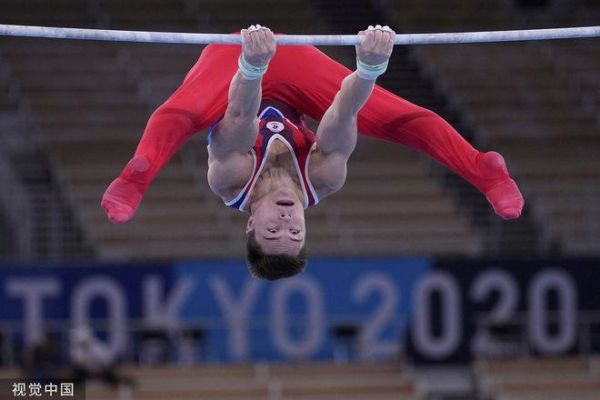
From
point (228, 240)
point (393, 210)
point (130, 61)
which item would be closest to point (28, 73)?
point (130, 61)

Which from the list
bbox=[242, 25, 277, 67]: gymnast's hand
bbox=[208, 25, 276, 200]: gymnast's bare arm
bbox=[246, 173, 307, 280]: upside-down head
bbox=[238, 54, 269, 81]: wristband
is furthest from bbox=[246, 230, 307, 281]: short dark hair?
bbox=[242, 25, 277, 67]: gymnast's hand

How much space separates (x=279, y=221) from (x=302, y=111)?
869mm

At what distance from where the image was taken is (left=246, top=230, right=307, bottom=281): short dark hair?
230 inches

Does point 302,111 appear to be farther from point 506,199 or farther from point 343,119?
point 506,199

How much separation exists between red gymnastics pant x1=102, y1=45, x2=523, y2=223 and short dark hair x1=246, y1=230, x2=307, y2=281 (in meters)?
0.55

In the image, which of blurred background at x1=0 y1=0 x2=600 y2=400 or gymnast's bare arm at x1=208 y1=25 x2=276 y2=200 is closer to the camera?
gymnast's bare arm at x1=208 y1=25 x2=276 y2=200

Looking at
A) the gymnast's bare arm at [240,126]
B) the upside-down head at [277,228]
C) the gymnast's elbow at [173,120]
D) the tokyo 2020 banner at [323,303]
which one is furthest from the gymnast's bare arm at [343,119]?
Result: the tokyo 2020 banner at [323,303]

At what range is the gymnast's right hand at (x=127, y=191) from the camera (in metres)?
5.52

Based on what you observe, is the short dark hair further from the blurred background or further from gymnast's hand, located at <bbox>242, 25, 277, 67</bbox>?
the blurred background

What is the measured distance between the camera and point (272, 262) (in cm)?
585

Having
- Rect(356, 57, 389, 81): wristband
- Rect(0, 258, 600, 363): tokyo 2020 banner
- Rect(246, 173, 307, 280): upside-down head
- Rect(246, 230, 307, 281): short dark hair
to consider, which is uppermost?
Rect(356, 57, 389, 81): wristband

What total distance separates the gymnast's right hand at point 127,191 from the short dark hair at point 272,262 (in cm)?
60

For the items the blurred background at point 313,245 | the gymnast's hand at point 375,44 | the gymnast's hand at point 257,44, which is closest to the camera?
the gymnast's hand at point 257,44

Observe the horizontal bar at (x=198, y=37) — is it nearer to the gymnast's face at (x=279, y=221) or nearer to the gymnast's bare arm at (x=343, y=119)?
the gymnast's bare arm at (x=343, y=119)
